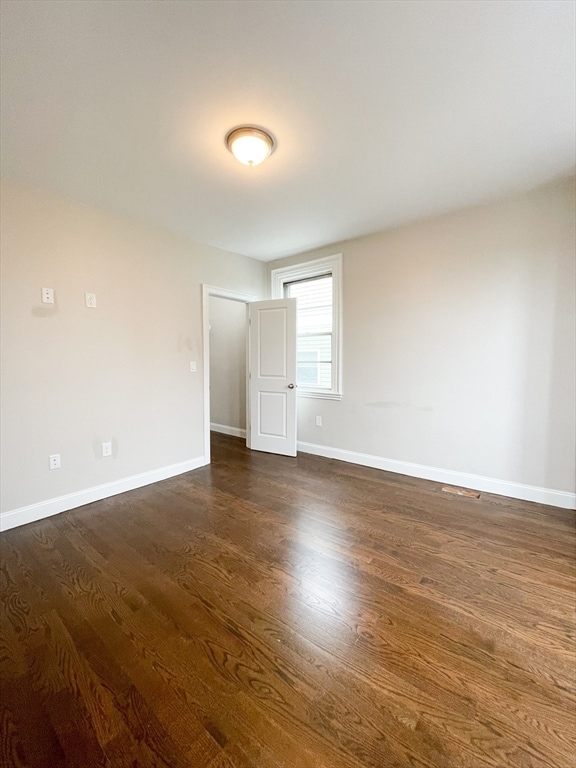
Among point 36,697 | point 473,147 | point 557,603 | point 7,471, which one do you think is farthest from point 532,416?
point 7,471

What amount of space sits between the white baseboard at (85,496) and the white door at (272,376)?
107cm

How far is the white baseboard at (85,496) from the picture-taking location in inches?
98.1

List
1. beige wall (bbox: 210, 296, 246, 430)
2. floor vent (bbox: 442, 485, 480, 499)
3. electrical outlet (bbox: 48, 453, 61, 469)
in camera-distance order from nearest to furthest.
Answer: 1. electrical outlet (bbox: 48, 453, 61, 469)
2. floor vent (bbox: 442, 485, 480, 499)
3. beige wall (bbox: 210, 296, 246, 430)

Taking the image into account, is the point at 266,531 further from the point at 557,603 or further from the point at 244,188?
the point at 244,188

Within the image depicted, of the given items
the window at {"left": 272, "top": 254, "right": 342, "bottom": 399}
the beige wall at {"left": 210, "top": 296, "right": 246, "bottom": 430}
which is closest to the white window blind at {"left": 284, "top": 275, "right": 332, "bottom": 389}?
the window at {"left": 272, "top": 254, "right": 342, "bottom": 399}

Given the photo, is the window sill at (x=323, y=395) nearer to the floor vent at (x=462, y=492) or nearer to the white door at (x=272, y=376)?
the white door at (x=272, y=376)

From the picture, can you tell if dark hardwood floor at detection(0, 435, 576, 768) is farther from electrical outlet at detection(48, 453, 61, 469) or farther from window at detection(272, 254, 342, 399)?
window at detection(272, 254, 342, 399)

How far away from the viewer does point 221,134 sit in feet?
6.48

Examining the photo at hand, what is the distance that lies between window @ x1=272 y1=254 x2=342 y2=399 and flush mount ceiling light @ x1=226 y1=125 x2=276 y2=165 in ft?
6.53

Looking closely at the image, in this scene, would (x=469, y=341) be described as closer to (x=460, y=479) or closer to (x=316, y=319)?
(x=460, y=479)

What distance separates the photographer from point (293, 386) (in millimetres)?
4137

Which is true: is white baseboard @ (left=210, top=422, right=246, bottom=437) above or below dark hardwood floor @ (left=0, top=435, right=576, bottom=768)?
above

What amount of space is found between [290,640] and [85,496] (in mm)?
2285

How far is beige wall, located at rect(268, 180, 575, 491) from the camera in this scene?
8.87 ft
